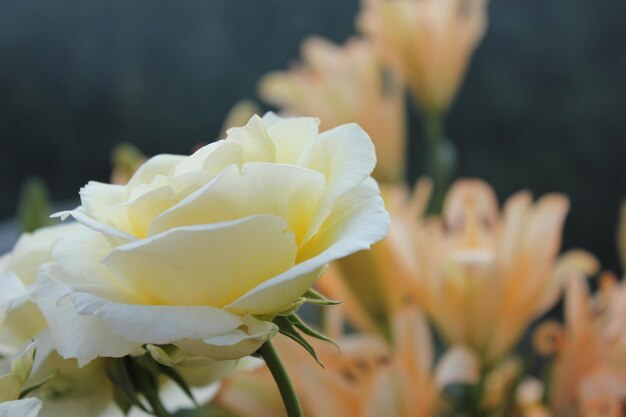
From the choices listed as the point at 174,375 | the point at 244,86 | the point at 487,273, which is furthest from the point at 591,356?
the point at 244,86

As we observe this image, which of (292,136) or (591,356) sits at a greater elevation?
(292,136)

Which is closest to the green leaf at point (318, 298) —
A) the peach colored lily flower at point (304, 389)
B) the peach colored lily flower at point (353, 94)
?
the peach colored lily flower at point (304, 389)

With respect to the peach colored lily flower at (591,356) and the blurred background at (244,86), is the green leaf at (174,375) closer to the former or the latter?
the peach colored lily flower at (591,356)

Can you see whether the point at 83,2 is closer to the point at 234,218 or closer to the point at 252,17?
the point at 252,17

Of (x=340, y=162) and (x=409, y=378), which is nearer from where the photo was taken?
(x=340, y=162)

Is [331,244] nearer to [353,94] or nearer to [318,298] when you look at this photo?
[318,298]

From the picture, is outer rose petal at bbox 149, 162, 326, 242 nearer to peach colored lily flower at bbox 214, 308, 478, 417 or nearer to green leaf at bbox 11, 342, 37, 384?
green leaf at bbox 11, 342, 37, 384

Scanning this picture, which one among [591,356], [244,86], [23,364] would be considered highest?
[23,364]
